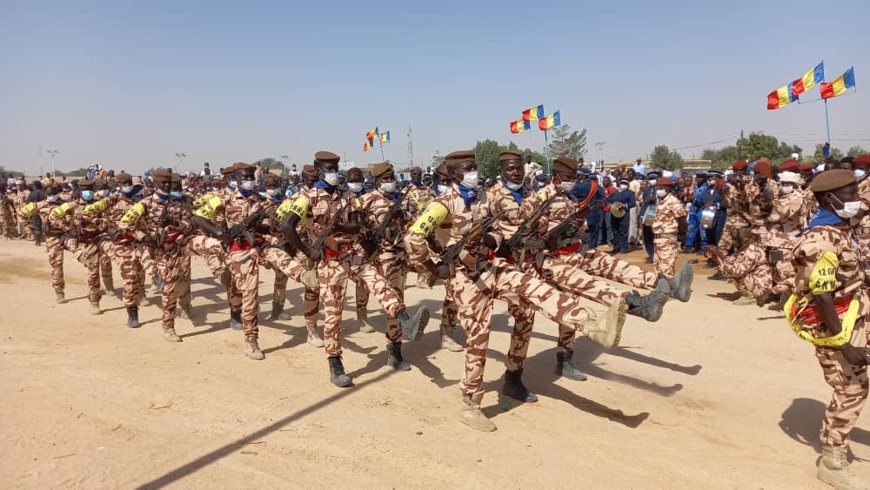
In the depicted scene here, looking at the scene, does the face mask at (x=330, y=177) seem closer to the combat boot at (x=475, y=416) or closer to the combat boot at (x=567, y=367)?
the combat boot at (x=475, y=416)

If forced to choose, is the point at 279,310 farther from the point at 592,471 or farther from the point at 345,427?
the point at 592,471

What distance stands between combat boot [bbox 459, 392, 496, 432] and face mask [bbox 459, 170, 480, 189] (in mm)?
2056

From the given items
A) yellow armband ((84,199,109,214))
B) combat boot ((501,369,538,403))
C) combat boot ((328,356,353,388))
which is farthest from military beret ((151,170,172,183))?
combat boot ((501,369,538,403))

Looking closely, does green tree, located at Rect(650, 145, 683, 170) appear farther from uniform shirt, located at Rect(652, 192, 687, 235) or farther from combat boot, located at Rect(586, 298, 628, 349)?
combat boot, located at Rect(586, 298, 628, 349)

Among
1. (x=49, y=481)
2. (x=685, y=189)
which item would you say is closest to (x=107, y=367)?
(x=49, y=481)

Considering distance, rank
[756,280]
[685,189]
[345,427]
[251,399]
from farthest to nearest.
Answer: [685,189] → [756,280] → [251,399] → [345,427]

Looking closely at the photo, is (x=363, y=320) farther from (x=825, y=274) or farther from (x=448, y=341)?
(x=825, y=274)

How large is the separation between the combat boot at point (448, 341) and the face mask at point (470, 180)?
315 cm

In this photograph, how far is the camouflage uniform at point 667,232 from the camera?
37.2ft

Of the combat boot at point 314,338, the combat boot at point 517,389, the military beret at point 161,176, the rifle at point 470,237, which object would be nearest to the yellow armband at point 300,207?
the rifle at point 470,237

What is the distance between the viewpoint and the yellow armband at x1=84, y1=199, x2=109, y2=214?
10.0m

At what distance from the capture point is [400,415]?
18.7 feet

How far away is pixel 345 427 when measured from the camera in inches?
213

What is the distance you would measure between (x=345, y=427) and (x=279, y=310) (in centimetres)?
504
